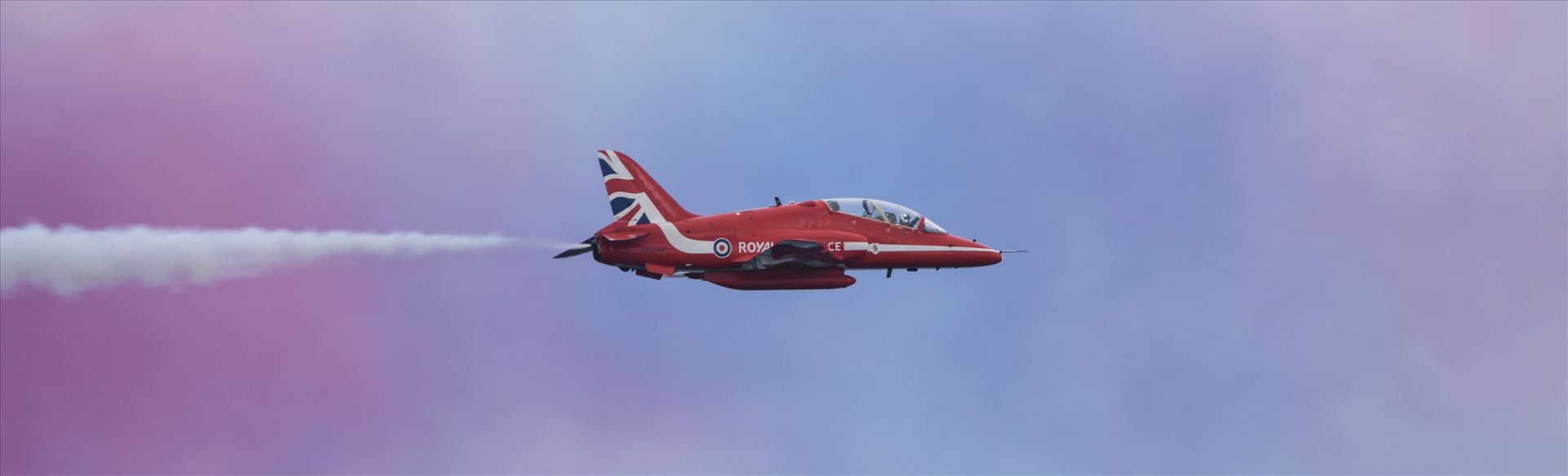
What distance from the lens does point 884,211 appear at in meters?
69.9

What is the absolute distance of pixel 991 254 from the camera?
234 ft

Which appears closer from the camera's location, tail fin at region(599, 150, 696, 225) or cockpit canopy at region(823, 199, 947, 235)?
tail fin at region(599, 150, 696, 225)

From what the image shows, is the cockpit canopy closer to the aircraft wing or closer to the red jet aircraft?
the red jet aircraft

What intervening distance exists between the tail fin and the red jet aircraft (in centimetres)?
2

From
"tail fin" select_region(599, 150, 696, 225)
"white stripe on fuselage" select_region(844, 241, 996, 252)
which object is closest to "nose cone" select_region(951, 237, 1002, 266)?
"white stripe on fuselage" select_region(844, 241, 996, 252)

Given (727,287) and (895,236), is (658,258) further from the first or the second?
(895,236)

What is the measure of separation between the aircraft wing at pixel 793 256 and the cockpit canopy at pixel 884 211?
5.49 feet

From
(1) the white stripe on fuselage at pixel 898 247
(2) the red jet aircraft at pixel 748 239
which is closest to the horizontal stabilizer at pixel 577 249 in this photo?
(2) the red jet aircraft at pixel 748 239

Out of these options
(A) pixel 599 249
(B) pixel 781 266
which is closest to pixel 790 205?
(B) pixel 781 266

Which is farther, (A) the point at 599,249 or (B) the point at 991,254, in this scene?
(B) the point at 991,254

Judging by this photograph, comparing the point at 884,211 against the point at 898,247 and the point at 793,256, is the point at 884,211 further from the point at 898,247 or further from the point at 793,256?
the point at 793,256

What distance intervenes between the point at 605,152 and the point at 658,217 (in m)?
2.71

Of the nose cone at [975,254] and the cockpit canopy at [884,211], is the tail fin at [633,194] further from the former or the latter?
the nose cone at [975,254]

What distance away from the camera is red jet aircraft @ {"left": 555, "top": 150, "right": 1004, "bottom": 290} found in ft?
218
